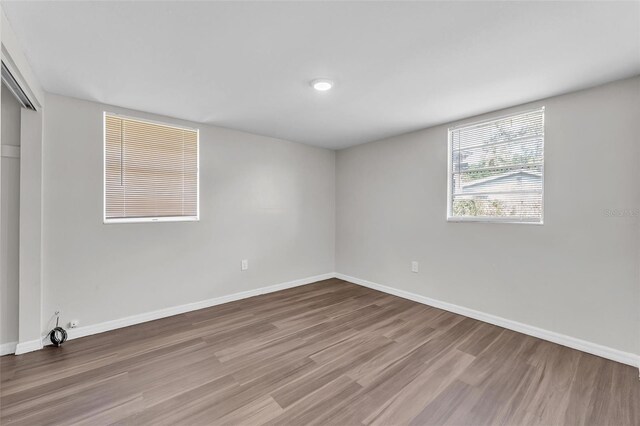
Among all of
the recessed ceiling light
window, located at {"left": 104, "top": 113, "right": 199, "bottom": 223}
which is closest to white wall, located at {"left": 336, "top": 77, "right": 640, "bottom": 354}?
the recessed ceiling light

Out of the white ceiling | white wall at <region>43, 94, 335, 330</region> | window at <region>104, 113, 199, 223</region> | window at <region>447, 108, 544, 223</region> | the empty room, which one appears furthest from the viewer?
window at <region>104, 113, 199, 223</region>

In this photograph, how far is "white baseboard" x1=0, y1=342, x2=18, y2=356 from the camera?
2262mm

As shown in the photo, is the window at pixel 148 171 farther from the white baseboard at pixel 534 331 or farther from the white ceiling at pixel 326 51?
the white baseboard at pixel 534 331

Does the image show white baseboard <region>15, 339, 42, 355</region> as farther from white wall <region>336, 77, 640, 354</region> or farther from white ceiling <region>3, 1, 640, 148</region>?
white wall <region>336, 77, 640, 354</region>

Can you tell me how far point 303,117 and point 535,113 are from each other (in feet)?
7.58

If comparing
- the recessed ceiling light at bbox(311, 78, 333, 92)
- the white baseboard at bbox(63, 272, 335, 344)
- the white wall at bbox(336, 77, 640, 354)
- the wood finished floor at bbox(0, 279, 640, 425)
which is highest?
the recessed ceiling light at bbox(311, 78, 333, 92)

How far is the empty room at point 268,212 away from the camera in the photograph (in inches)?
64.1

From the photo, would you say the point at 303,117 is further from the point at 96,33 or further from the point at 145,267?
the point at 145,267

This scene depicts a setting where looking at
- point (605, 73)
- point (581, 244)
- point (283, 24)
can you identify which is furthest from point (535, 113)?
point (283, 24)

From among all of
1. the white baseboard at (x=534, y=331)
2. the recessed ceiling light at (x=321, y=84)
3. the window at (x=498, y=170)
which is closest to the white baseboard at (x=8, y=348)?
the recessed ceiling light at (x=321, y=84)

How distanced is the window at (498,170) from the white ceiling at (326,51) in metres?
0.30

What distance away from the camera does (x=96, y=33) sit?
165 centimetres

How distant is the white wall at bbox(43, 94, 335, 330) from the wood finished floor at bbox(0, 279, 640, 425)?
18.5 inches

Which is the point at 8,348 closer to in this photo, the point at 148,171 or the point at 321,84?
the point at 148,171
